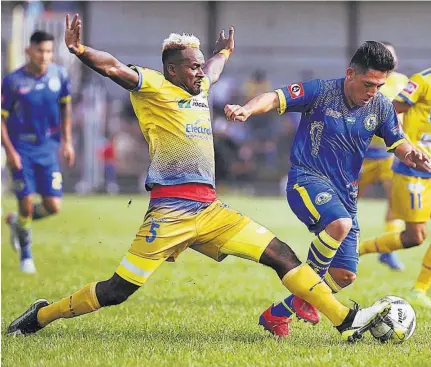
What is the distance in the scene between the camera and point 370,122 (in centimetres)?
677

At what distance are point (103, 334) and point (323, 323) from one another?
1672 millimetres

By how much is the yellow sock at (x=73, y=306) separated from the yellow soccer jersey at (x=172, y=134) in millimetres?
847

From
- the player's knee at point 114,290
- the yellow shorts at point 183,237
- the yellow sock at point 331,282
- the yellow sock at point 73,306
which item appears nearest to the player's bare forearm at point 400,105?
the yellow sock at point 331,282

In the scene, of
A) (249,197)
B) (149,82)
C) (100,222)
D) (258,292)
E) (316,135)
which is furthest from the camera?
(249,197)

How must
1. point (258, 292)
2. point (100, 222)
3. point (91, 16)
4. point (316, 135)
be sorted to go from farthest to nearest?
point (91, 16), point (100, 222), point (258, 292), point (316, 135)

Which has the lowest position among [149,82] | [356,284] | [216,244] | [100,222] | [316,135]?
[100,222]

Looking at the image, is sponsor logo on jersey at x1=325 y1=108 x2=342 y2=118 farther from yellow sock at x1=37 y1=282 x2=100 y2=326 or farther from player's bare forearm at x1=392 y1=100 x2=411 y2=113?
yellow sock at x1=37 y1=282 x2=100 y2=326

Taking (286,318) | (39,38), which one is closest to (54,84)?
(39,38)

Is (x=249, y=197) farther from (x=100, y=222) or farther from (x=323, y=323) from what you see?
(x=323, y=323)

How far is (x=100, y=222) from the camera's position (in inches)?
671

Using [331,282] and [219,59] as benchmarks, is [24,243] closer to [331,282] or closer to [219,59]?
[219,59]

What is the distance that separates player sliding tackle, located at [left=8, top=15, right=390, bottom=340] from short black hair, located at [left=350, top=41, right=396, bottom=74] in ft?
3.61

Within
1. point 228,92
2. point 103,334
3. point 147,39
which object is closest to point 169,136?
point 103,334

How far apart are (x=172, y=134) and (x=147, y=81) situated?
406mm
